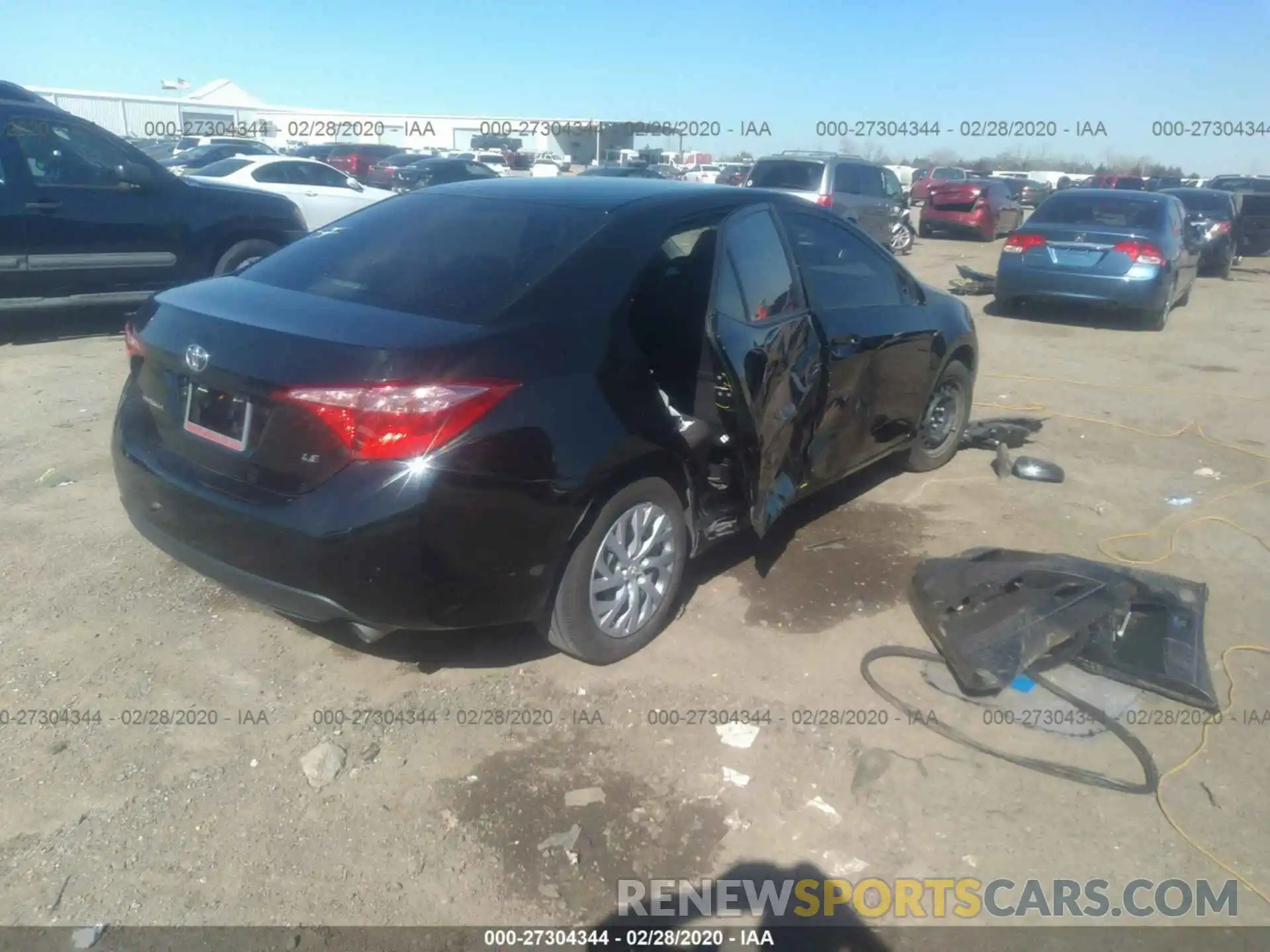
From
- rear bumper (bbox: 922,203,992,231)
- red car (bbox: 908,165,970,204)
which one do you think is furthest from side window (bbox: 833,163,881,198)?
red car (bbox: 908,165,970,204)

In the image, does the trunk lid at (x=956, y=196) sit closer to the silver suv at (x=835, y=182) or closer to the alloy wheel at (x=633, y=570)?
the silver suv at (x=835, y=182)

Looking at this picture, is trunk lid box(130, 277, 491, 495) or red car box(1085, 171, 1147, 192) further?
red car box(1085, 171, 1147, 192)

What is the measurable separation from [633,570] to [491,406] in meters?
0.98

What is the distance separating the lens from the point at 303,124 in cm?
4044

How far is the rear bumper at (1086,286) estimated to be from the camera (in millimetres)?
10922

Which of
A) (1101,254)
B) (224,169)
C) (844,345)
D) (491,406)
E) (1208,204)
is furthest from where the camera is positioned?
(1208,204)

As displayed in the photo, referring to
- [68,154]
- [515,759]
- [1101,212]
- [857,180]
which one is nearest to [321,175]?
[68,154]

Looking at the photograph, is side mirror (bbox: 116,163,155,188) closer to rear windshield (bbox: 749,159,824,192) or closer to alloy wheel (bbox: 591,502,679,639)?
alloy wheel (bbox: 591,502,679,639)

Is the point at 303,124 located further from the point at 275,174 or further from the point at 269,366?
the point at 269,366

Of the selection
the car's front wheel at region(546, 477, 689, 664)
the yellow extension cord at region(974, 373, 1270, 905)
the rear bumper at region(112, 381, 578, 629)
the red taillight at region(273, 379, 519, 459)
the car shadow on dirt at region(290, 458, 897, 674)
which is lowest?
the yellow extension cord at region(974, 373, 1270, 905)

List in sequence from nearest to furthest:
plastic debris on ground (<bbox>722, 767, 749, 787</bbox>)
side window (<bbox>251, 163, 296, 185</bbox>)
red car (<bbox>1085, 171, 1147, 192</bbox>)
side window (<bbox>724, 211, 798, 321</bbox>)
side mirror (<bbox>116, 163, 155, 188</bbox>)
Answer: plastic debris on ground (<bbox>722, 767, 749, 787</bbox>)
side window (<bbox>724, 211, 798, 321</bbox>)
side mirror (<bbox>116, 163, 155, 188</bbox>)
side window (<bbox>251, 163, 296, 185</bbox>)
red car (<bbox>1085, 171, 1147, 192</bbox>)

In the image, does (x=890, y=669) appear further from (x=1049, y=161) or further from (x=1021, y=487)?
(x=1049, y=161)

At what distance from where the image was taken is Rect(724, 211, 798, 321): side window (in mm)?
3945

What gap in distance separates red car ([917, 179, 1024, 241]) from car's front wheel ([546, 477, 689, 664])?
21522 mm
